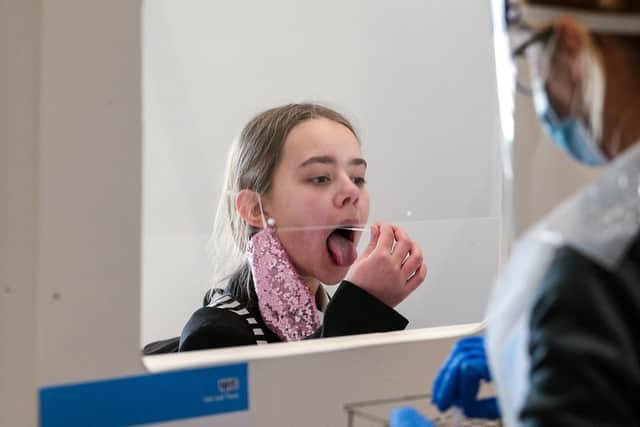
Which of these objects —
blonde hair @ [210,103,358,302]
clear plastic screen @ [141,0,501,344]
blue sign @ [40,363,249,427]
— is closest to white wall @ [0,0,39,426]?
blue sign @ [40,363,249,427]

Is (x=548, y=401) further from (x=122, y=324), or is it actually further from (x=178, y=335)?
(x=178, y=335)

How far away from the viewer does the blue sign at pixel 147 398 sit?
0.75 metres

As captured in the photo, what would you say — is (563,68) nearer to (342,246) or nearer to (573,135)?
(573,135)

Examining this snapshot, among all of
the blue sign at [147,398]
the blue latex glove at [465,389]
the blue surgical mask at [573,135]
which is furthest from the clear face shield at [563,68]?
the blue sign at [147,398]

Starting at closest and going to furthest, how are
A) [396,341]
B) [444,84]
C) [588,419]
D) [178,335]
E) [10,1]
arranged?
[588,419]
[10,1]
[396,341]
[178,335]
[444,84]

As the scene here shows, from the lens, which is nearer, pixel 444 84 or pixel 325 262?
pixel 325 262

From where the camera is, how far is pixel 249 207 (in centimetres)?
107

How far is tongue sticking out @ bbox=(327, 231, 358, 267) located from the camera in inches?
42.8

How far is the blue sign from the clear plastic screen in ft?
0.58

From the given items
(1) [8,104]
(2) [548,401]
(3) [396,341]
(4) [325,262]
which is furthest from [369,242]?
(2) [548,401]

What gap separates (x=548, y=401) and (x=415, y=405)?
1.64ft

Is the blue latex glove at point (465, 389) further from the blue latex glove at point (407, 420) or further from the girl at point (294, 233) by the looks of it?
the girl at point (294, 233)

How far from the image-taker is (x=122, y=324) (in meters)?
0.77

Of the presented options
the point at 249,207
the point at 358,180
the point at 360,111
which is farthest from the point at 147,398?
the point at 360,111
